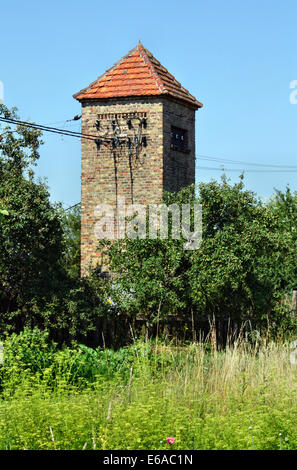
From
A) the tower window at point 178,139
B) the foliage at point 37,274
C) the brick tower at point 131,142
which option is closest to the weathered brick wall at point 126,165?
the brick tower at point 131,142

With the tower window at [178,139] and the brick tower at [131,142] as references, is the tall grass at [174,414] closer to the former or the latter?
the brick tower at [131,142]

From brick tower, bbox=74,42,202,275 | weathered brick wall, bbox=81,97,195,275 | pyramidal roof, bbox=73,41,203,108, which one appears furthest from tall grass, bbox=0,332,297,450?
pyramidal roof, bbox=73,41,203,108

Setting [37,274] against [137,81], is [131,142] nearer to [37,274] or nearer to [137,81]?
[137,81]

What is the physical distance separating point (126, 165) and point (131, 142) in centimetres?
68

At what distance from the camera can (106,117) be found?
19391 millimetres

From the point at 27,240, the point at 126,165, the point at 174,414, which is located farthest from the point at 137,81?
the point at 174,414

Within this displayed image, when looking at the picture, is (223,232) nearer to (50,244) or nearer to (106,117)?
(50,244)

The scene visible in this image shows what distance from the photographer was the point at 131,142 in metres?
19.0

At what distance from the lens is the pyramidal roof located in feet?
62.8

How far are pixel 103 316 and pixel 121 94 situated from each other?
6.93 meters

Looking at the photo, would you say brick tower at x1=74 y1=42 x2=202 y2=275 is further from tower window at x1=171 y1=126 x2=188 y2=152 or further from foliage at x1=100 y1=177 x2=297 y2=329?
foliage at x1=100 y1=177 x2=297 y2=329

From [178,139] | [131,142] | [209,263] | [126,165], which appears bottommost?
[209,263]

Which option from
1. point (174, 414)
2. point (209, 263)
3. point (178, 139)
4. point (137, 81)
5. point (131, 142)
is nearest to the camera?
point (174, 414)

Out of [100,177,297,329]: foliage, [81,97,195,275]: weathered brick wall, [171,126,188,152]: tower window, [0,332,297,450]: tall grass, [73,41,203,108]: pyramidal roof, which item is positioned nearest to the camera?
[0,332,297,450]: tall grass
